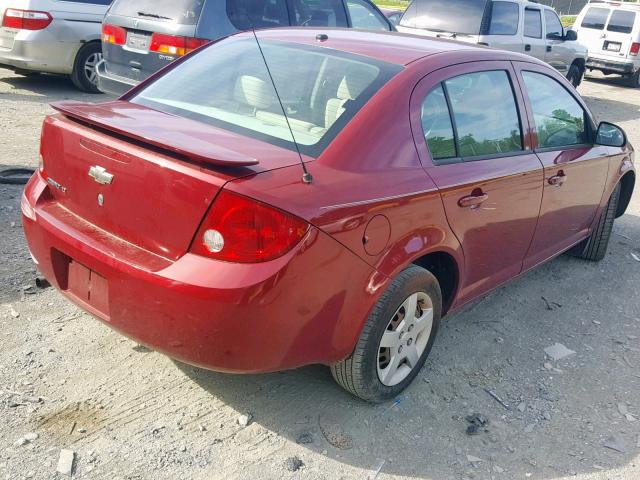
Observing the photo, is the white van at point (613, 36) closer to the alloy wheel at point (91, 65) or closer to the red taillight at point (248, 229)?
the alloy wheel at point (91, 65)

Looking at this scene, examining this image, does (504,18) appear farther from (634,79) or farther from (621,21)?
(634,79)

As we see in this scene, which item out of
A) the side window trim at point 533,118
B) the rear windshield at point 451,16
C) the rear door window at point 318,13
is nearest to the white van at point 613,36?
the rear windshield at point 451,16

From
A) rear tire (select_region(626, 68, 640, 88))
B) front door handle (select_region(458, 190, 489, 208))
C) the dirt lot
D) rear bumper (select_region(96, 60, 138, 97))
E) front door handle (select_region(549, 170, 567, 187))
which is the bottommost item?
rear tire (select_region(626, 68, 640, 88))

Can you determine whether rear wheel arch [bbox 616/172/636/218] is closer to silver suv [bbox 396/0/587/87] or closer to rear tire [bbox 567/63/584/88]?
silver suv [bbox 396/0/587/87]

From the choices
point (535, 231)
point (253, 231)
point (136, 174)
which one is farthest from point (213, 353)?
point (535, 231)

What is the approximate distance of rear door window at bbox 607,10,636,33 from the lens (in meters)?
17.4

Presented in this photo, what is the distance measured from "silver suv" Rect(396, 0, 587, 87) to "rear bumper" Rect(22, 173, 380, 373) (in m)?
8.24

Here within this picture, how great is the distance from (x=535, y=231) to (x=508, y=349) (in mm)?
732

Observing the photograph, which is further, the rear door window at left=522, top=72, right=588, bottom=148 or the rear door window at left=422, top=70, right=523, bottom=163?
the rear door window at left=522, top=72, right=588, bottom=148

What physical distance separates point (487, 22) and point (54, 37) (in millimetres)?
6508

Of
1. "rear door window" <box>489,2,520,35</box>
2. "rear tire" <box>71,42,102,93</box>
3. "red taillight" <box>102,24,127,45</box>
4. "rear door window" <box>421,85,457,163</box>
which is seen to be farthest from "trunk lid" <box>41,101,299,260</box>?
"rear door window" <box>489,2,520,35</box>

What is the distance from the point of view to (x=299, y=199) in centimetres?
248

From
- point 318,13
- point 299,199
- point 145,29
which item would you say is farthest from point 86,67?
point 299,199

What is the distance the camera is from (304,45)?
3.43 metres
